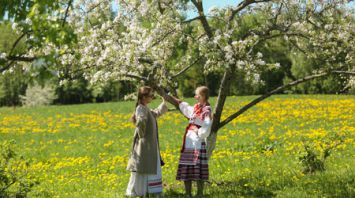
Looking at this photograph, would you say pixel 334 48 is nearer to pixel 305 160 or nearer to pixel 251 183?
pixel 305 160

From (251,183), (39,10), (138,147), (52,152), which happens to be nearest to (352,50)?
(251,183)

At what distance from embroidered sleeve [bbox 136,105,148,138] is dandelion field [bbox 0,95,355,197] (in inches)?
44.9

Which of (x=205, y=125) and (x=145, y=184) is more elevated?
(x=205, y=125)

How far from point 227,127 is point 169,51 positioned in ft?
35.0

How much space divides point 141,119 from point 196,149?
0.93 meters

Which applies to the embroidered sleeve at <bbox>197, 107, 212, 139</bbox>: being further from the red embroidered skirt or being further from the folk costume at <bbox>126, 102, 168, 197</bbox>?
the folk costume at <bbox>126, 102, 168, 197</bbox>

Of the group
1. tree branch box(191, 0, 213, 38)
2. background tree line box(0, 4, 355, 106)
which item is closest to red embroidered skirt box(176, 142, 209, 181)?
background tree line box(0, 4, 355, 106)

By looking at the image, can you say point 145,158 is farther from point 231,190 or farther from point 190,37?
point 190,37

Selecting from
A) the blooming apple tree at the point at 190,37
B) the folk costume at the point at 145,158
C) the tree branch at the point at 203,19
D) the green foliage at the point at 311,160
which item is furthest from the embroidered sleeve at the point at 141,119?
the green foliage at the point at 311,160

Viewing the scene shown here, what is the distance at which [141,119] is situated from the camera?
7.56m

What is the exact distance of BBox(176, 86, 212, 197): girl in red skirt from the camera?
7.46m

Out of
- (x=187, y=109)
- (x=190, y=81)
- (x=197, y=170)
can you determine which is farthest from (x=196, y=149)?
(x=190, y=81)

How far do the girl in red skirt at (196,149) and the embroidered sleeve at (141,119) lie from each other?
2.17 ft

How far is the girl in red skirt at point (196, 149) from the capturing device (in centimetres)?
746
